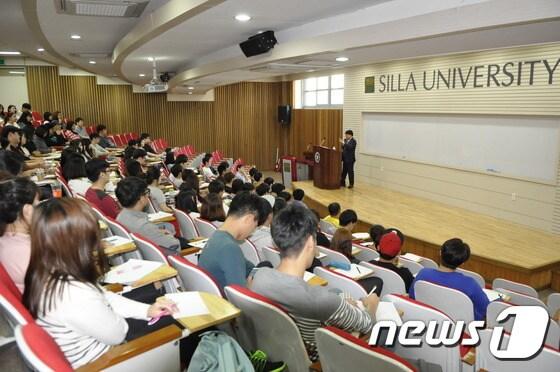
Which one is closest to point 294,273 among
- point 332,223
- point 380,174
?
point 332,223

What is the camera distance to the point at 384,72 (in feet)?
35.4

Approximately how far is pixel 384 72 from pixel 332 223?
20.7 ft

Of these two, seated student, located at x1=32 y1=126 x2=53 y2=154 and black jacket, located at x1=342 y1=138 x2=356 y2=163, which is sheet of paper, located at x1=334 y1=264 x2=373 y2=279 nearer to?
seated student, located at x1=32 y1=126 x2=53 y2=154

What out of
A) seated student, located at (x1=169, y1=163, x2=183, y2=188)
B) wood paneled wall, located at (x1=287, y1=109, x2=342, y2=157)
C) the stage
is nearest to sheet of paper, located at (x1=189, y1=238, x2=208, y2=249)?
seated student, located at (x1=169, y1=163, x2=183, y2=188)

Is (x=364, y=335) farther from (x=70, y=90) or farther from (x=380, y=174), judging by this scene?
(x=70, y=90)

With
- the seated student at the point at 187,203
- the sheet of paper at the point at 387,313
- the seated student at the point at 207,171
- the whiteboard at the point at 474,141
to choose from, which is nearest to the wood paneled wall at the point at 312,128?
the whiteboard at the point at 474,141

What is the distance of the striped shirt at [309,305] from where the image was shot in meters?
1.95

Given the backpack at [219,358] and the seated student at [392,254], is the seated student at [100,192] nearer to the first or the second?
the seated student at [392,254]

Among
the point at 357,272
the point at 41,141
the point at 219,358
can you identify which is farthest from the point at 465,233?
the point at 41,141

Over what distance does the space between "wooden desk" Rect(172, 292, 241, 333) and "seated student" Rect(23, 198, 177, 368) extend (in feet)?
0.92

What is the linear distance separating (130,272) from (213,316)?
0.91 metres

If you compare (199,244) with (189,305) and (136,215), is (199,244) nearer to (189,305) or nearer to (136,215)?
(136,215)

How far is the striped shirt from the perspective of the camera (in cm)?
195

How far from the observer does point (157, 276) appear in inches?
95.9
